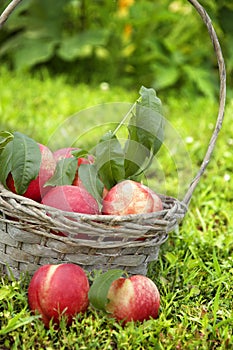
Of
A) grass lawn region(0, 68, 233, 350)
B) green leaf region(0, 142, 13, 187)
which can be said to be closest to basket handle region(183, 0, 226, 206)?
grass lawn region(0, 68, 233, 350)

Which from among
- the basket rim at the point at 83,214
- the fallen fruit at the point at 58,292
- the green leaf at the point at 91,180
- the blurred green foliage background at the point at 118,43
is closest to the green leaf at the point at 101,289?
the fallen fruit at the point at 58,292

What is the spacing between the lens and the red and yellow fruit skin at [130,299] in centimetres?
165

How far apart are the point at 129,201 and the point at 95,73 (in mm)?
3252

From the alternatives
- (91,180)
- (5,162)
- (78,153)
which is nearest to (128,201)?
(91,180)

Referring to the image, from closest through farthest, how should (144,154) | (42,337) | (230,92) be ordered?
1. (42,337)
2. (144,154)
3. (230,92)

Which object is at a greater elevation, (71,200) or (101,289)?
(71,200)

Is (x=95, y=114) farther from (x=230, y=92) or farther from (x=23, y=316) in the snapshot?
(x=23, y=316)

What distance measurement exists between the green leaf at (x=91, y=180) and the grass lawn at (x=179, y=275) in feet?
0.86

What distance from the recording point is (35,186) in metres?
1.87

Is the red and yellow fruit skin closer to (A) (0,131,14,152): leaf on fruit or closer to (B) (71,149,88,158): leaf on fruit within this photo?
(B) (71,149,88,158): leaf on fruit

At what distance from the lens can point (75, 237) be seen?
171cm

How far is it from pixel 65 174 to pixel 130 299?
1.47 feet

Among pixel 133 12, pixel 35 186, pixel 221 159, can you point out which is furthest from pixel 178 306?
pixel 133 12

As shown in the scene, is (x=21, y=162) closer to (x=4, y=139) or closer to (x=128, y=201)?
(x=4, y=139)
